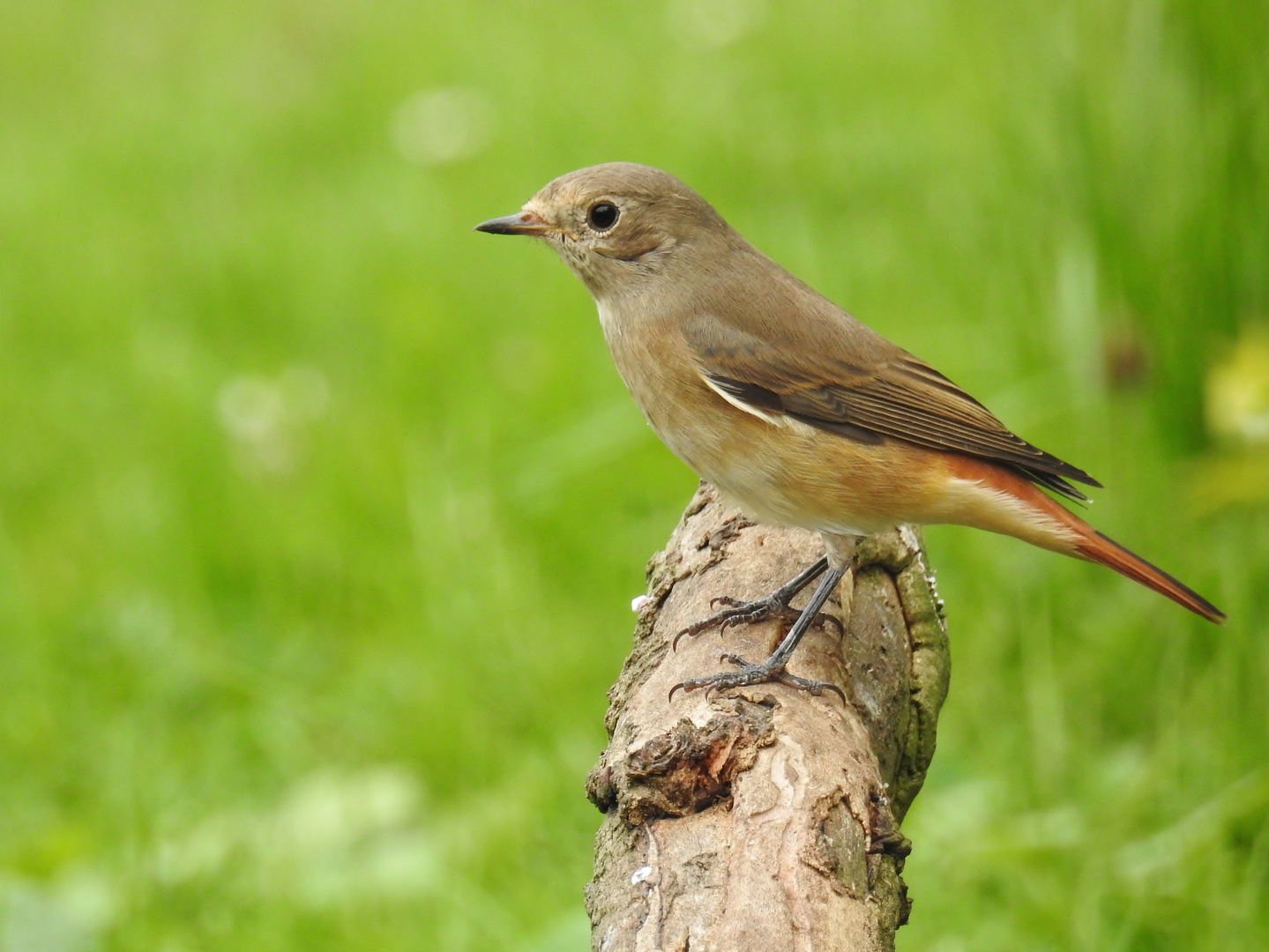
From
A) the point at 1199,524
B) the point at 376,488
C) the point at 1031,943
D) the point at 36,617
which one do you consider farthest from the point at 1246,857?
the point at 36,617

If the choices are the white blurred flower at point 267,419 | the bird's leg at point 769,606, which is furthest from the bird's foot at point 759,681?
the white blurred flower at point 267,419

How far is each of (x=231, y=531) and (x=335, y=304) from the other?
6.13 ft

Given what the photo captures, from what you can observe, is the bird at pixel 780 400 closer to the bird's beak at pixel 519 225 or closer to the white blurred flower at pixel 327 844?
the bird's beak at pixel 519 225

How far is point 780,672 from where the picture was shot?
9.37ft

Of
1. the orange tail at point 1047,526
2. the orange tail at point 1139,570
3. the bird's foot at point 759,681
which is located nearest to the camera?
the bird's foot at point 759,681

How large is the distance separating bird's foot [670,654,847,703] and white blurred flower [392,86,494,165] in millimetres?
6156

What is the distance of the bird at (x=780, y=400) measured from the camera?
350cm

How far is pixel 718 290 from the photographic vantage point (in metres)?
3.97

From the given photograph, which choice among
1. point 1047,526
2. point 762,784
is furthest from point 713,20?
point 762,784

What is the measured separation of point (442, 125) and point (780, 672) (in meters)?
6.76

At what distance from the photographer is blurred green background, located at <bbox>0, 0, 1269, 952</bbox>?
430 centimetres

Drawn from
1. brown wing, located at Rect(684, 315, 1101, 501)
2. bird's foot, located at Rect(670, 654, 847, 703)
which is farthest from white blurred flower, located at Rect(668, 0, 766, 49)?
bird's foot, located at Rect(670, 654, 847, 703)

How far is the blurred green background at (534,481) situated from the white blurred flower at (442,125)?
0.05 m

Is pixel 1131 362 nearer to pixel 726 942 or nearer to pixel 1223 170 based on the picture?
pixel 1223 170
